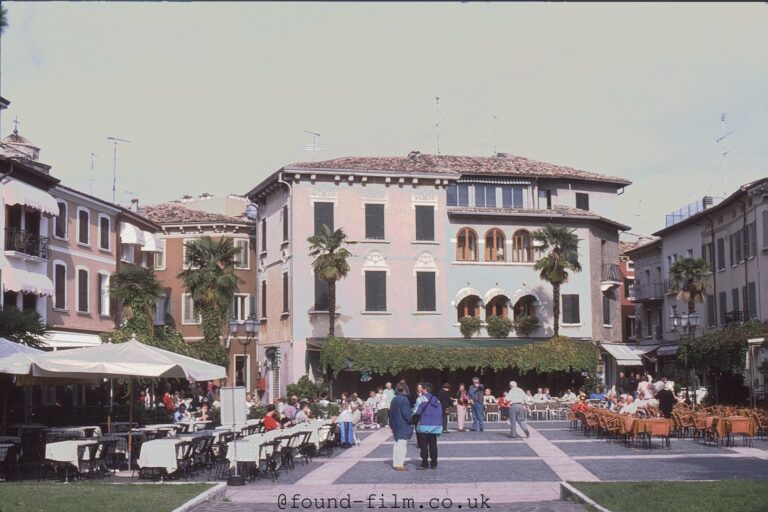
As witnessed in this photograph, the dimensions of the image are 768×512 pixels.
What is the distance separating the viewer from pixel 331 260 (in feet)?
144

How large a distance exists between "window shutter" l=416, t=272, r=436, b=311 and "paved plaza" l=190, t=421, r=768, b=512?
61.1 feet

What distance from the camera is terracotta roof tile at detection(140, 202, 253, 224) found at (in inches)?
2240

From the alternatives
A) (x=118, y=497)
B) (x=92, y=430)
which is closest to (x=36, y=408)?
(x=92, y=430)

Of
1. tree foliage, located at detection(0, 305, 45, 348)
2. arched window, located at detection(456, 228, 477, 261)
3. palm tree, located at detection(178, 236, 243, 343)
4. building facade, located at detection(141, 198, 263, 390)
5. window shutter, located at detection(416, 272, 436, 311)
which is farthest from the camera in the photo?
building facade, located at detection(141, 198, 263, 390)

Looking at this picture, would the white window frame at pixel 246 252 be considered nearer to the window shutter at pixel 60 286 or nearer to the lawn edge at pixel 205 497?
the window shutter at pixel 60 286

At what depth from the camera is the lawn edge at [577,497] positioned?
1422cm

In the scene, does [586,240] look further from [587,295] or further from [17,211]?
[17,211]

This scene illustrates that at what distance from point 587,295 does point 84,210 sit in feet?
76.7

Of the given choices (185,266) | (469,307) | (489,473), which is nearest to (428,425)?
(489,473)

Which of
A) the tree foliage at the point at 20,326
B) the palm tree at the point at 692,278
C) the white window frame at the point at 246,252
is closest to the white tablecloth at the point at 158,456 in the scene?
the tree foliage at the point at 20,326

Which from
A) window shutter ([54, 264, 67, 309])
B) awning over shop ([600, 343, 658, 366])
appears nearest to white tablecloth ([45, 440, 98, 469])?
window shutter ([54, 264, 67, 309])

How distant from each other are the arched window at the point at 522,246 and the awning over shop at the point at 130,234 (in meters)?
17.2

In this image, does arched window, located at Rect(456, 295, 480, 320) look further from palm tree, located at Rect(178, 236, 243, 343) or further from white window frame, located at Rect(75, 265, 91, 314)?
white window frame, located at Rect(75, 265, 91, 314)

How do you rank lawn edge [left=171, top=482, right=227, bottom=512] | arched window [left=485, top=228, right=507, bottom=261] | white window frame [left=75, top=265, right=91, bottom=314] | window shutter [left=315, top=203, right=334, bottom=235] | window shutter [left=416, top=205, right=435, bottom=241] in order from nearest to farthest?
lawn edge [left=171, top=482, right=227, bottom=512]
white window frame [left=75, top=265, right=91, bottom=314]
window shutter [left=315, top=203, right=334, bottom=235]
window shutter [left=416, top=205, right=435, bottom=241]
arched window [left=485, top=228, right=507, bottom=261]
